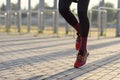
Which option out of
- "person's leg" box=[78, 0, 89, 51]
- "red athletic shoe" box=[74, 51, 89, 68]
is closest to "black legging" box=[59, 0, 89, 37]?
"person's leg" box=[78, 0, 89, 51]

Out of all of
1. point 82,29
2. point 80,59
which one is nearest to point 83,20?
point 82,29

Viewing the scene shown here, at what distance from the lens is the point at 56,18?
19.4 metres

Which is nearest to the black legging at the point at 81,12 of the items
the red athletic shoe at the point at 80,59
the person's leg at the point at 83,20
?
the person's leg at the point at 83,20

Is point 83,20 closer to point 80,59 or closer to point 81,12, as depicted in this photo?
point 81,12

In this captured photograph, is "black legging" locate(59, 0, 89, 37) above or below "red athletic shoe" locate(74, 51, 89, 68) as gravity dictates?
above

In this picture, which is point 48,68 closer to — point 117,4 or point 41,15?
point 117,4

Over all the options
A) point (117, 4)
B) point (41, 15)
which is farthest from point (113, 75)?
point (41, 15)

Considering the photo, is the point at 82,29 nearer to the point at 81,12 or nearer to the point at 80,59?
the point at 81,12

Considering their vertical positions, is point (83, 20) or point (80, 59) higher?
point (83, 20)

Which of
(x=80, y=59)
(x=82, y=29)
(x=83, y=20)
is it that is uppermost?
(x=83, y=20)

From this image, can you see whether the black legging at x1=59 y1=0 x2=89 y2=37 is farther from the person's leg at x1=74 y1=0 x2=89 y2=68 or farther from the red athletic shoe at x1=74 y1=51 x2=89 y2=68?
the red athletic shoe at x1=74 y1=51 x2=89 y2=68

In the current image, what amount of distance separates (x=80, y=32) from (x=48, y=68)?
2.00 feet

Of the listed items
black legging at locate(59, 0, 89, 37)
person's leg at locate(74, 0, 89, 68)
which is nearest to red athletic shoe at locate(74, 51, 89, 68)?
person's leg at locate(74, 0, 89, 68)

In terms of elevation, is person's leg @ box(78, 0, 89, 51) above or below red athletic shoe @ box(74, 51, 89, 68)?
above
